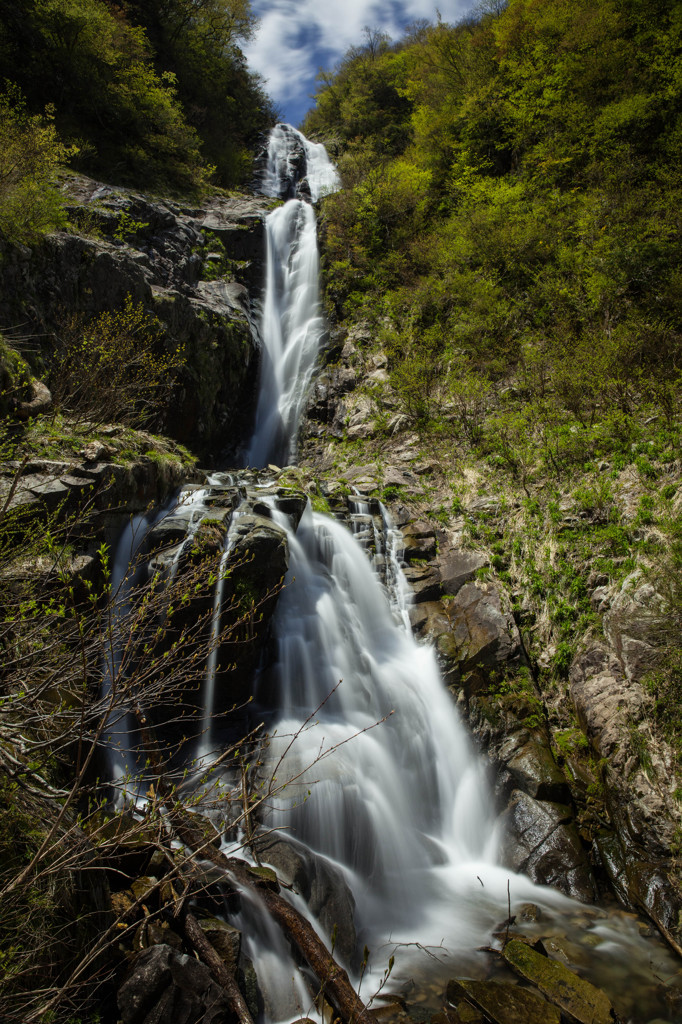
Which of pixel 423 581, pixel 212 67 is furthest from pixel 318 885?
pixel 212 67

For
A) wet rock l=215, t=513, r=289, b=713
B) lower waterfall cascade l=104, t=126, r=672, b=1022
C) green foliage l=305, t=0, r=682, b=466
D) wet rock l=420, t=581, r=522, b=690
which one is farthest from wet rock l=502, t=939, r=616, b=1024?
green foliage l=305, t=0, r=682, b=466

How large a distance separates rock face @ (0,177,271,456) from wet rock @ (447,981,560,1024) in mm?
11357

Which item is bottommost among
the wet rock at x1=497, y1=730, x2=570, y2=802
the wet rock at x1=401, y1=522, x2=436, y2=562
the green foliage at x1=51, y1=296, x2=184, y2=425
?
the wet rock at x1=497, y1=730, x2=570, y2=802

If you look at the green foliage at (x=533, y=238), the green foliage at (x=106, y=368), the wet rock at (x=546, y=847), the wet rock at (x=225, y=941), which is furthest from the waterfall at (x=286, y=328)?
the wet rock at (x=225, y=941)

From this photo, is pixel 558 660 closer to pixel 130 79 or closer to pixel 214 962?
pixel 214 962

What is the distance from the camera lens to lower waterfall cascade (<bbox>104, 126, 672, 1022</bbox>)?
466cm

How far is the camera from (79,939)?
10.6ft

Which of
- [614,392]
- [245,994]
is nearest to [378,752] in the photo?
[245,994]

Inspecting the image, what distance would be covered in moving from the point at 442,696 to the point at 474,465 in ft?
17.7

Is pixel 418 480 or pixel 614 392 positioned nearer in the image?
pixel 614 392

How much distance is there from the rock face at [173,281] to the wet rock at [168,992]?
32.0 ft

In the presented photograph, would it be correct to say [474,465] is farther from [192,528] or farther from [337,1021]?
[337,1021]

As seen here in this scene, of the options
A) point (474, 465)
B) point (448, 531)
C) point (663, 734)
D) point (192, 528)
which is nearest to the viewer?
point (663, 734)

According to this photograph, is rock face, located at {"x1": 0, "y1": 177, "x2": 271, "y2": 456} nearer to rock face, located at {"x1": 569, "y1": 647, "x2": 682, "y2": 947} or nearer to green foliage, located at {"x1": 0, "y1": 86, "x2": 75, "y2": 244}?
green foliage, located at {"x1": 0, "y1": 86, "x2": 75, "y2": 244}
